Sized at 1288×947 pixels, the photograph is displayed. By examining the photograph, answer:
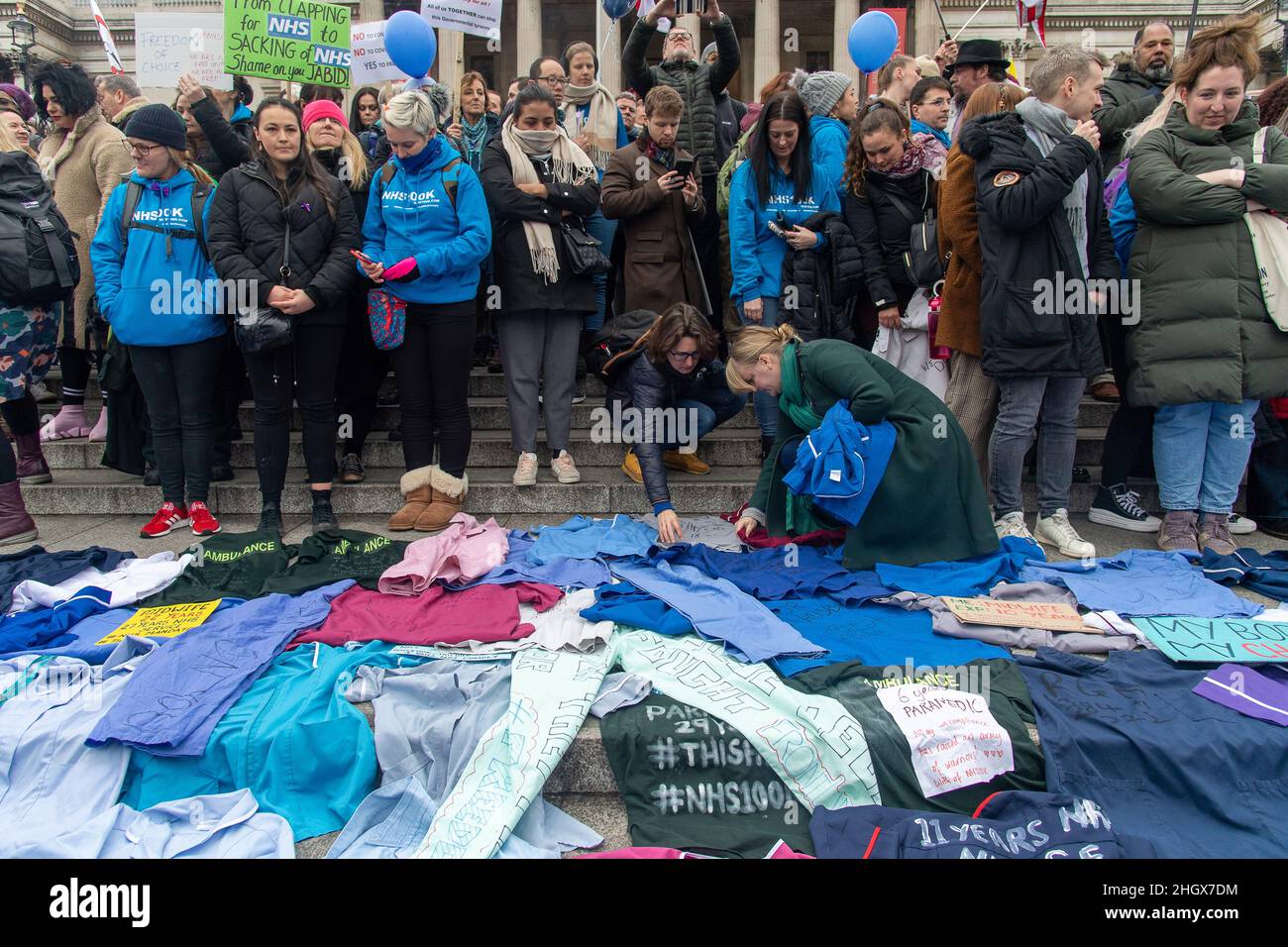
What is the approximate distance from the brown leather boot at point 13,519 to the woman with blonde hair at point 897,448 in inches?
160

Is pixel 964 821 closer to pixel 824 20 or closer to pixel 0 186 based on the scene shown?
pixel 0 186

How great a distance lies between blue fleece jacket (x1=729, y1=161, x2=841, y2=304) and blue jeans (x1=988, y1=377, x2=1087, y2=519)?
1507 millimetres

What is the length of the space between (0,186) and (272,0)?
2.15m

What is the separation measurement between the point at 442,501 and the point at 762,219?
2522 millimetres

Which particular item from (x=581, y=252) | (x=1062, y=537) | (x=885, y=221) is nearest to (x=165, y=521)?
(x=581, y=252)

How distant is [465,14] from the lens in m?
7.13

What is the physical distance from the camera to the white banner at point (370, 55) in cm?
771

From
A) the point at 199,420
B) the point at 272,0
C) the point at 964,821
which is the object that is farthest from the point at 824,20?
the point at 964,821

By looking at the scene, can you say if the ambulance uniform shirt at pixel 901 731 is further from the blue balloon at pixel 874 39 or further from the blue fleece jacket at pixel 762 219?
the blue balloon at pixel 874 39

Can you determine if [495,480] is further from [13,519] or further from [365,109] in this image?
[365,109]

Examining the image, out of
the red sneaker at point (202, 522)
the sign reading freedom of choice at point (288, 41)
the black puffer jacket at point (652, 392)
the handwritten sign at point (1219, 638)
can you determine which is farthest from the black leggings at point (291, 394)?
the handwritten sign at point (1219, 638)

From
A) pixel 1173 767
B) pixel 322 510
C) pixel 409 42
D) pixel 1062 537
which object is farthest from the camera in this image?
Answer: pixel 409 42

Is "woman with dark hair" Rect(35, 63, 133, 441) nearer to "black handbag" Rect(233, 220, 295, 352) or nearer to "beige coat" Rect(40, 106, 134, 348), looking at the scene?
"beige coat" Rect(40, 106, 134, 348)

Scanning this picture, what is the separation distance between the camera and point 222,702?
3.14 m
